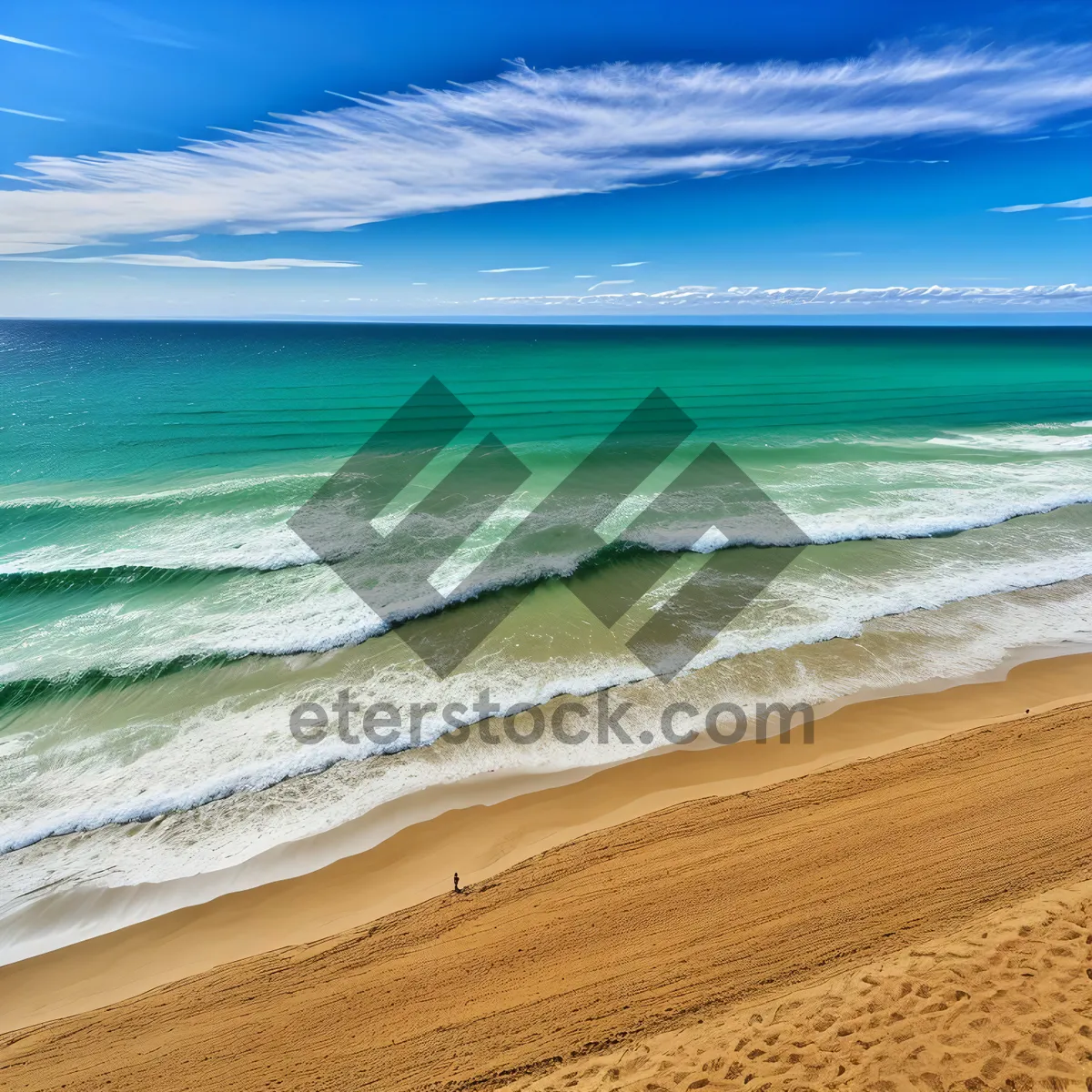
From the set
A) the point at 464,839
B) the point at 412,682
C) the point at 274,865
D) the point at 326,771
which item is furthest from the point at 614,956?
the point at 412,682

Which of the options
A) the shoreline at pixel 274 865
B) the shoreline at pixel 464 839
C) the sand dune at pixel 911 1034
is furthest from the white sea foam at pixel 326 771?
the sand dune at pixel 911 1034

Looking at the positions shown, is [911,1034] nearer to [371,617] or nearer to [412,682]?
[412,682]

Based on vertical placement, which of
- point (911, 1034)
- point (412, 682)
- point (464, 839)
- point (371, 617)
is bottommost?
point (464, 839)

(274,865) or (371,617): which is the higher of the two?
(371,617)

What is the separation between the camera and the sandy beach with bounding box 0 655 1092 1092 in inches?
180

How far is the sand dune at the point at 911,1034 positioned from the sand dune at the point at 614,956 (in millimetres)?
36

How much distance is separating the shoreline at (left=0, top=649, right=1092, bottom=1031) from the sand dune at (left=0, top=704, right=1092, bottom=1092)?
29cm

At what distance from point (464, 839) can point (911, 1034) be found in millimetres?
4416

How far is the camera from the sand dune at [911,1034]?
12.7 ft

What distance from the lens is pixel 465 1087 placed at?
4.33 meters

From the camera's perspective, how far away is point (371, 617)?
11.1 metres

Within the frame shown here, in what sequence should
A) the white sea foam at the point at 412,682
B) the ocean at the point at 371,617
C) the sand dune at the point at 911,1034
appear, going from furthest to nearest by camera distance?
the white sea foam at the point at 412,682 < the ocean at the point at 371,617 < the sand dune at the point at 911,1034

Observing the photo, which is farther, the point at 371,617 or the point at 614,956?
the point at 371,617

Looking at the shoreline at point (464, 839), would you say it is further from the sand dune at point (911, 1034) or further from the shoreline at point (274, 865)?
the sand dune at point (911, 1034)
